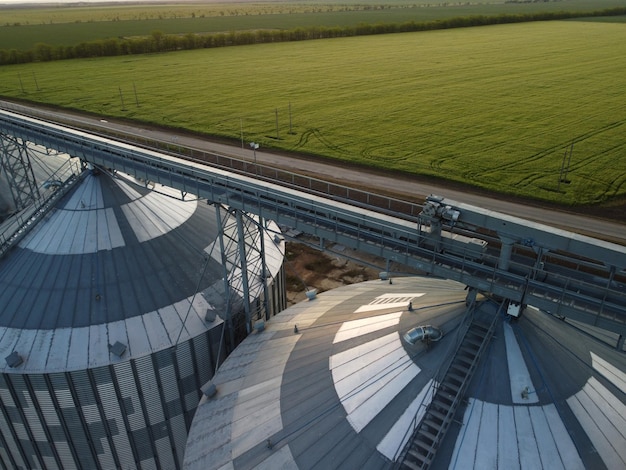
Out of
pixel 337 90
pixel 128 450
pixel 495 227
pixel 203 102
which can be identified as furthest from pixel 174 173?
pixel 337 90

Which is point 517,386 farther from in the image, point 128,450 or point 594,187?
point 594,187

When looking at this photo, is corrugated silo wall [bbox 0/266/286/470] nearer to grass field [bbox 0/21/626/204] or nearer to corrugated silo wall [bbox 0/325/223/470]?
corrugated silo wall [bbox 0/325/223/470]

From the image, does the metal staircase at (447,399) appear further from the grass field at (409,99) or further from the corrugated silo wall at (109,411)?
the grass field at (409,99)

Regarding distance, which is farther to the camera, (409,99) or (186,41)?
(186,41)

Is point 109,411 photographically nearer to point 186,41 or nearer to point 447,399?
point 447,399

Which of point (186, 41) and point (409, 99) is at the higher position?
point (186, 41)

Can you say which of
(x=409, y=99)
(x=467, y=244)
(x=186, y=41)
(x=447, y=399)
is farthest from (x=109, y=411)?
(x=186, y=41)

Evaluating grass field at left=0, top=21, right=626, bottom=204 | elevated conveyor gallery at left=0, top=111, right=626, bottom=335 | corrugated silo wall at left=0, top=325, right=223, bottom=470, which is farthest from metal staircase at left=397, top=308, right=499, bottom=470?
grass field at left=0, top=21, right=626, bottom=204
